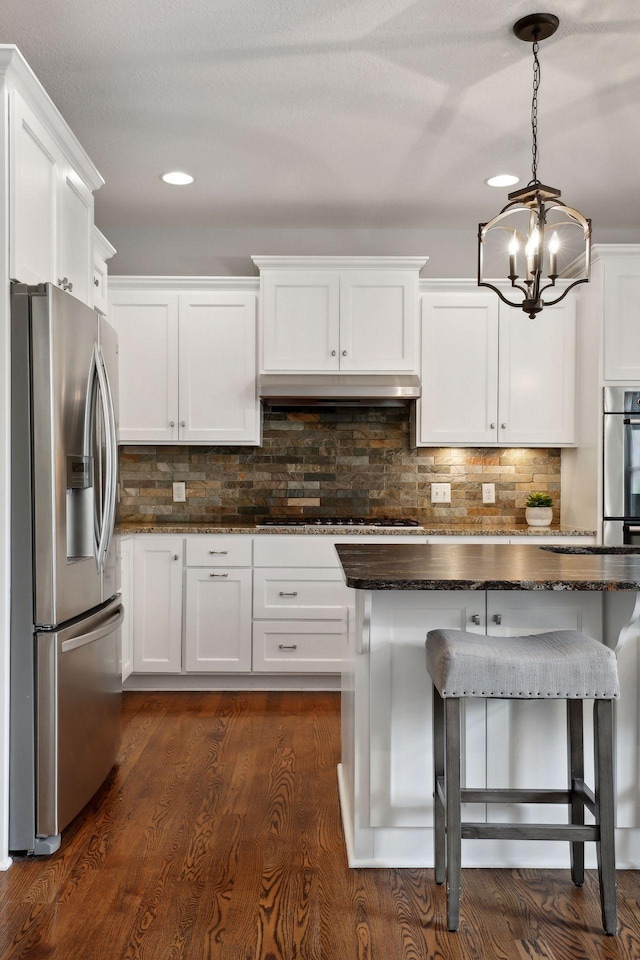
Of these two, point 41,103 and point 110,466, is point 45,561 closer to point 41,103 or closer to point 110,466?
point 110,466

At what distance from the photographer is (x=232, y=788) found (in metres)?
2.75

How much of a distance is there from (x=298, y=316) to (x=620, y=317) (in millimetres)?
1770

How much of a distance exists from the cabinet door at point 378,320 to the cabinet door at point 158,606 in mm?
1451

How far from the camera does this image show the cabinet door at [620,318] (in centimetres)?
396

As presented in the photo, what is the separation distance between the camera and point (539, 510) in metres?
4.37

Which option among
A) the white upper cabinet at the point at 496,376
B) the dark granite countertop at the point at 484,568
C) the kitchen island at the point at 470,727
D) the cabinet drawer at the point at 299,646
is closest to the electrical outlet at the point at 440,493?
the white upper cabinet at the point at 496,376

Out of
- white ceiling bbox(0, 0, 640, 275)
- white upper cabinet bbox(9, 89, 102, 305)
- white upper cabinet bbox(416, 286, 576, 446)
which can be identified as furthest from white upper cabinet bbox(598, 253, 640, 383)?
white upper cabinet bbox(9, 89, 102, 305)

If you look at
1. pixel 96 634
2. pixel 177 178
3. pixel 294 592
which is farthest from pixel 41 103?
pixel 294 592

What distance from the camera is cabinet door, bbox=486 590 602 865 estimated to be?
2182 mm

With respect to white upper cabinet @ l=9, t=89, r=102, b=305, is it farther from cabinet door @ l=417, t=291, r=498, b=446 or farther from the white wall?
cabinet door @ l=417, t=291, r=498, b=446

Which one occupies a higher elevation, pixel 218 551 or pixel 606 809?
pixel 218 551

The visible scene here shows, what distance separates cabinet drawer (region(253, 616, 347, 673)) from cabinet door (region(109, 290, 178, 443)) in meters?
1.26

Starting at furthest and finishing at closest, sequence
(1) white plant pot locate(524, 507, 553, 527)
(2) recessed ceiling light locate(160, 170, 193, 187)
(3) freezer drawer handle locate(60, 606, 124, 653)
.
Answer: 1. (1) white plant pot locate(524, 507, 553, 527)
2. (2) recessed ceiling light locate(160, 170, 193, 187)
3. (3) freezer drawer handle locate(60, 606, 124, 653)

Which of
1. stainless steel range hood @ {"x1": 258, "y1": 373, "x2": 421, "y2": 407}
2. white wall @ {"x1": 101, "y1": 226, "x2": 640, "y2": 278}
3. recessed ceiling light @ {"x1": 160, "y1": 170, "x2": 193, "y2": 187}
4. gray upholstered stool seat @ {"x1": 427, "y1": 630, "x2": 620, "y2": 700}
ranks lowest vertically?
gray upholstered stool seat @ {"x1": 427, "y1": 630, "x2": 620, "y2": 700}
